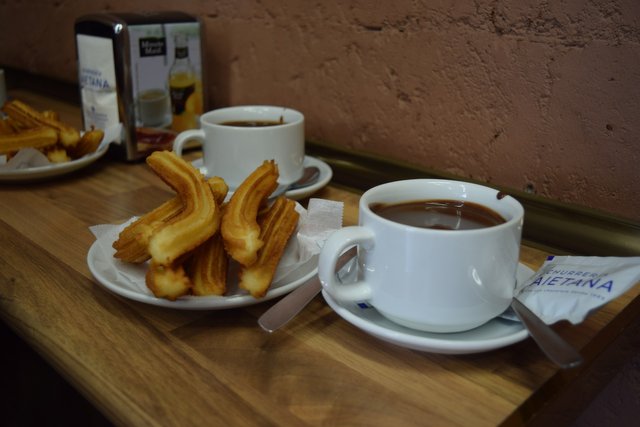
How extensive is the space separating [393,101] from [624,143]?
0.31 metres

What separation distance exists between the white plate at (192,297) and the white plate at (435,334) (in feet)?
0.17

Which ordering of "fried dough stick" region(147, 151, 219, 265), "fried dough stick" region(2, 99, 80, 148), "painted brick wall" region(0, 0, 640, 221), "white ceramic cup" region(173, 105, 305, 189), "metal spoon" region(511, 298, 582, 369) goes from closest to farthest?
"metal spoon" region(511, 298, 582, 369), "fried dough stick" region(147, 151, 219, 265), "painted brick wall" region(0, 0, 640, 221), "white ceramic cup" region(173, 105, 305, 189), "fried dough stick" region(2, 99, 80, 148)

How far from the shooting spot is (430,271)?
17.3 inches

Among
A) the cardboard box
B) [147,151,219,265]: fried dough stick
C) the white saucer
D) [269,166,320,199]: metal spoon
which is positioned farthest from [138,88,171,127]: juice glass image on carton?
[147,151,219,265]: fried dough stick

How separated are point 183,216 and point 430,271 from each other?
22 centimetres

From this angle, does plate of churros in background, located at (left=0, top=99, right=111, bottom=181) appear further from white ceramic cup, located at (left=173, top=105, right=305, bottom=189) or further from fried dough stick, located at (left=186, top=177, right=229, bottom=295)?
fried dough stick, located at (left=186, top=177, right=229, bottom=295)

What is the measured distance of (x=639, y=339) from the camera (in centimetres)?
64

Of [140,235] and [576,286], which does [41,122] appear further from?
[576,286]

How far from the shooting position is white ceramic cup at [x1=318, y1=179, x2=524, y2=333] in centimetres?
44

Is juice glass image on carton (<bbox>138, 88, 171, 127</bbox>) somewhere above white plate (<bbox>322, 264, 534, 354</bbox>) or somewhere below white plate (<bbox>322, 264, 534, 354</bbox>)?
above

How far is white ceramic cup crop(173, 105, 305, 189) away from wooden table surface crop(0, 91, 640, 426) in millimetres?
221

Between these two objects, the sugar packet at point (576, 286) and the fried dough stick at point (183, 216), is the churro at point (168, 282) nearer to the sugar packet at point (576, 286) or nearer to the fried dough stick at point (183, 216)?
the fried dough stick at point (183, 216)

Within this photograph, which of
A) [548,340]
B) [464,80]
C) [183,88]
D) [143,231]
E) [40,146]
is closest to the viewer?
[548,340]

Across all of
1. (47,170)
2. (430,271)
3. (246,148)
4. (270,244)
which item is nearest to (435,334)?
(430,271)
